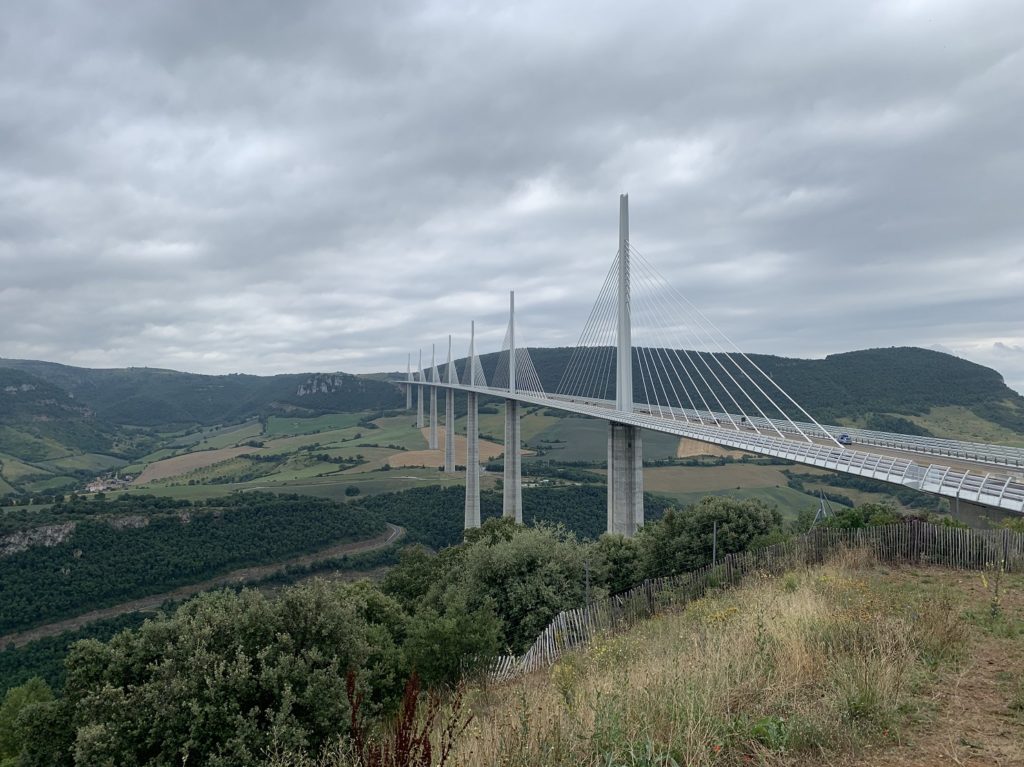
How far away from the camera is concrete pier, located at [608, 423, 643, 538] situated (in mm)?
35844

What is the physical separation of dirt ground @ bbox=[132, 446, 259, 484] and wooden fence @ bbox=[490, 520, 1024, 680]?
125m

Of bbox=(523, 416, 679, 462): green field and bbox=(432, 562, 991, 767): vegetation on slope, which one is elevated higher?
bbox=(432, 562, 991, 767): vegetation on slope

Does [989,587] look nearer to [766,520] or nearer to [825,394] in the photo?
[766,520]

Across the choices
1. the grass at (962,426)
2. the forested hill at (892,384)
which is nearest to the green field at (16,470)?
the forested hill at (892,384)

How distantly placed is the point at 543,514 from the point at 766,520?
46.9 meters

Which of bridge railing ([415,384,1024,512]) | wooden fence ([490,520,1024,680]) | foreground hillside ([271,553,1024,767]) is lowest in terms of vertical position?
wooden fence ([490,520,1024,680])

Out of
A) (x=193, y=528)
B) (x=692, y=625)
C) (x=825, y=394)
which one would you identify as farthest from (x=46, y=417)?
(x=692, y=625)

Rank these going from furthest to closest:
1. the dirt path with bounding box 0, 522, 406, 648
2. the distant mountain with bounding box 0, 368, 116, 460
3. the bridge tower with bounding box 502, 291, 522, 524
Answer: the distant mountain with bounding box 0, 368, 116, 460 → the bridge tower with bounding box 502, 291, 522, 524 → the dirt path with bounding box 0, 522, 406, 648

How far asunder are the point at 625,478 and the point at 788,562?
896 inches

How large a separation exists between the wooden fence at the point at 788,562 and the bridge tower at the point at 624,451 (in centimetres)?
2073

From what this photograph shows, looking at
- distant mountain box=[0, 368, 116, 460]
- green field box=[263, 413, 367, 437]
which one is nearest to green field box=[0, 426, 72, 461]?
distant mountain box=[0, 368, 116, 460]

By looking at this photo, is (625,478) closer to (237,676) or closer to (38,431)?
(237,676)

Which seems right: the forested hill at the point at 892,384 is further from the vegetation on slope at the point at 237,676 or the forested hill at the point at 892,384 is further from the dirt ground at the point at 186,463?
the dirt ground at the point at 186,463

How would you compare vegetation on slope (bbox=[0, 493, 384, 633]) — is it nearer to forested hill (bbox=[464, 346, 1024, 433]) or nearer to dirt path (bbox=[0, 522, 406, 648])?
dirt path (bbox=[0, 522, 406, 648])
